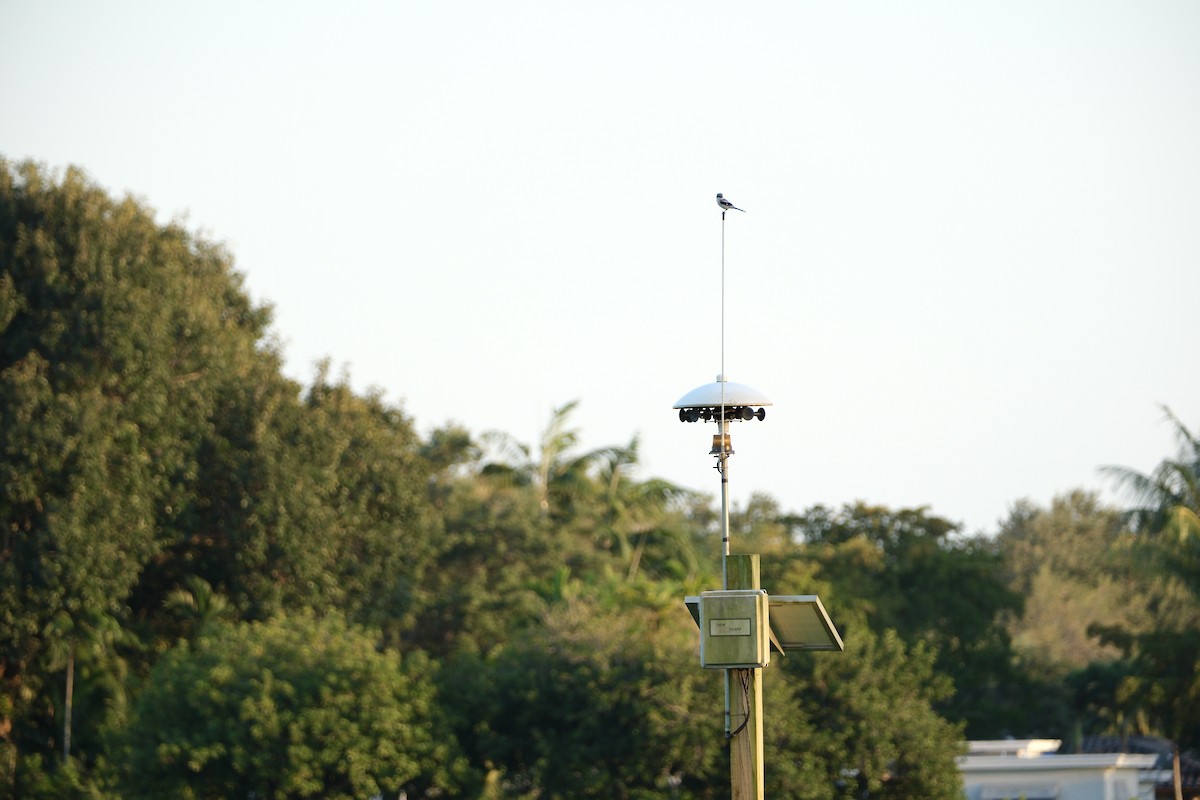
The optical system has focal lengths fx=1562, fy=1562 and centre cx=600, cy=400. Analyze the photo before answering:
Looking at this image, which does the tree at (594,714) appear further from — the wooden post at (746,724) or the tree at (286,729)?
the wooden post at (746,724)

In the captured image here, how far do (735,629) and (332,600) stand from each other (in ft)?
85.8

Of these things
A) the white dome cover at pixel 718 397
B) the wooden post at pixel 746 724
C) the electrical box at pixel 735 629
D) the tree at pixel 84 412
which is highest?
the tree at pixel 84 412

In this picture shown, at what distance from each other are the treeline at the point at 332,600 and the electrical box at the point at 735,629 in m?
16.5

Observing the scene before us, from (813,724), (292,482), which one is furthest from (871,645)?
(292,482)

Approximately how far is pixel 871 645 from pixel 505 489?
60.3ft

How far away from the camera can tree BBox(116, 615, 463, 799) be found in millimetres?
24703

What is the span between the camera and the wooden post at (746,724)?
9266 millimetres

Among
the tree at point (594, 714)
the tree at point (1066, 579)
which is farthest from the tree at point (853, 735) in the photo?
the tree at point (1066, 579)

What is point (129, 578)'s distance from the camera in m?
30.6

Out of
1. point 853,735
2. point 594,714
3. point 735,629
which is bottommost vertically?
point 853,735

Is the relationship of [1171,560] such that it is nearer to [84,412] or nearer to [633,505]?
[633,505]

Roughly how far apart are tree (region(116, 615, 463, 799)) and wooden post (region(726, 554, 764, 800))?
16332 mm

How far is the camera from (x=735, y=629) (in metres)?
9.20

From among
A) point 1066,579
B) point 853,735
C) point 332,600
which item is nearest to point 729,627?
point 853,735
